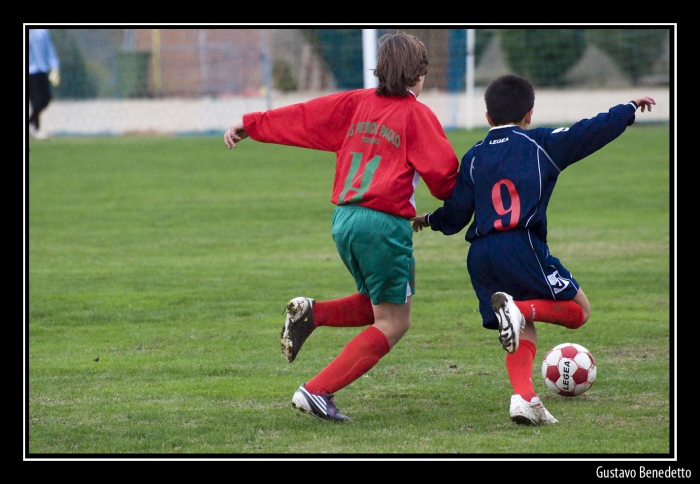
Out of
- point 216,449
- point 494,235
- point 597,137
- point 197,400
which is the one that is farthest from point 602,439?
point 197,400

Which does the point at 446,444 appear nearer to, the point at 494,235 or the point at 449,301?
the point at 494,235

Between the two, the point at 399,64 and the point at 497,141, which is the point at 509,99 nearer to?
the point at 497,141

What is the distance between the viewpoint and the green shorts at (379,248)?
13.3ft

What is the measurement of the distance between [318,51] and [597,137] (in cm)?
1944

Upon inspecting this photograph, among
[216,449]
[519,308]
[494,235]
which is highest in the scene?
[494,235]

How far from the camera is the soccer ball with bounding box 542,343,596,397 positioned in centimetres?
→ 454

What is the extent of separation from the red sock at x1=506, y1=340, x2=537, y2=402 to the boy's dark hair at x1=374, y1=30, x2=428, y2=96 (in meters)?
1.27

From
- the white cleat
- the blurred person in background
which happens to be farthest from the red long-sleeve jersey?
the blurred person in background

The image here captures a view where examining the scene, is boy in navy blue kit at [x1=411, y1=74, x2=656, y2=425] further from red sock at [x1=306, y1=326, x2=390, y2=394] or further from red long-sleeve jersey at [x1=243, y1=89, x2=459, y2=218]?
red sock at [x1=306, y1=326, x2=390, y2=394]

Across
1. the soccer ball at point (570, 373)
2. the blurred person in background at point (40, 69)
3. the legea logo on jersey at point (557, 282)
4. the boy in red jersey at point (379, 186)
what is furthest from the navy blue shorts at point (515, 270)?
the blurred person in background at point (40, 69)

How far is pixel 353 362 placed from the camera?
13.8 ft

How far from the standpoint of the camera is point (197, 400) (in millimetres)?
4547

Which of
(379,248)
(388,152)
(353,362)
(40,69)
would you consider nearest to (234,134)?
(388,152)

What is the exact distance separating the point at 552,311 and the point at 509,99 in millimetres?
963
